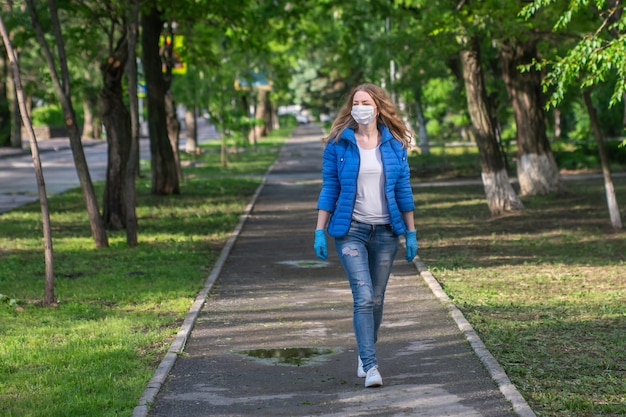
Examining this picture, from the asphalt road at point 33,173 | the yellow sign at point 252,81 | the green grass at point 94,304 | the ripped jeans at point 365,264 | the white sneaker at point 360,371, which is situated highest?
the yellow sign at point 252,81

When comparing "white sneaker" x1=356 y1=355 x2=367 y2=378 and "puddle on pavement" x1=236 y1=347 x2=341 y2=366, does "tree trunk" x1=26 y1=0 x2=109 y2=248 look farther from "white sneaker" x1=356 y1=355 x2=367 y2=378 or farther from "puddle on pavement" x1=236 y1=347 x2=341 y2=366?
"white sneaker" x1=356 y1=355 x2=367 y2=378

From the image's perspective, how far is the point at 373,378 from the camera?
23.9 feet

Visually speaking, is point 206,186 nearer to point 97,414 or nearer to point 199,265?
point 199,265

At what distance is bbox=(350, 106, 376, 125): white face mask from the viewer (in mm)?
7418

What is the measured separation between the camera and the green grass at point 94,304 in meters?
7.41

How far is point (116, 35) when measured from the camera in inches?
1564

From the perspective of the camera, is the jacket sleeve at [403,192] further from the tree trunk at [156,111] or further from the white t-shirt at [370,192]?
the tree trunk at [156,111]

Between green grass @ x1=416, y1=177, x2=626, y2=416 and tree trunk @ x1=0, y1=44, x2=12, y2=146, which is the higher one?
tree trunk @ x1=0, y1=44, x2=12, y2=146

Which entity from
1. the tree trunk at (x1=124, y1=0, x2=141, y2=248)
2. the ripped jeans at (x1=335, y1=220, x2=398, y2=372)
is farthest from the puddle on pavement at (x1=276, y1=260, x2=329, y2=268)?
the ripped jeans at (x1=335, y1=220, x2=398, y2=372)

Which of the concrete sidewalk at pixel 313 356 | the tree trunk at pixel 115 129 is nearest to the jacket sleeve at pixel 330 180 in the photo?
the concrete sidewalk at pixel 313 356

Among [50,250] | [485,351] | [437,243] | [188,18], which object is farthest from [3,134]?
[485,351]

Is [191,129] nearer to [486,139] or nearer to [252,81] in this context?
[252,81]

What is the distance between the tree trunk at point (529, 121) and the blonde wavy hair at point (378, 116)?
51.5 ft

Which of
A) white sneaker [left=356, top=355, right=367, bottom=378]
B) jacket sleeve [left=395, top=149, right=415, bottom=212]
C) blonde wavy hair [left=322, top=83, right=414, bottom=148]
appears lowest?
white sneaker [left=356, top=355, right=367, bottom=378]
